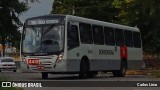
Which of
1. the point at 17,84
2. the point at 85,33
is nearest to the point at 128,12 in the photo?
the point at 85,33

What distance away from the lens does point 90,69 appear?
2923cm

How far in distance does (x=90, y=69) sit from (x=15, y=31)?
26.0 meters

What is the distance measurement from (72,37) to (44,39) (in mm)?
1474

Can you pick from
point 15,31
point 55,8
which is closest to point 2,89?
point 15,31

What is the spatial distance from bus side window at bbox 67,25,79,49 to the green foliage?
4.48 meters

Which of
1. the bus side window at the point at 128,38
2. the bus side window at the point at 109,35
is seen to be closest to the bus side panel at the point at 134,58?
the bus side window at the point at 128,38

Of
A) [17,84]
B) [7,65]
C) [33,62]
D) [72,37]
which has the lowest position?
[17,84]

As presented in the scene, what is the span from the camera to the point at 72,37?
1083 inches

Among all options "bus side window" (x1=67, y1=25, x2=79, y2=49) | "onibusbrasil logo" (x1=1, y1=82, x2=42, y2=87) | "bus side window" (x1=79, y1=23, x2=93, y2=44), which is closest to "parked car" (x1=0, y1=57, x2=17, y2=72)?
"bus side window" (x1=79, y1=23, x2=93, y2=44)

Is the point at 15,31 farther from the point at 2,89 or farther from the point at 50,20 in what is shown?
the point at 2,89

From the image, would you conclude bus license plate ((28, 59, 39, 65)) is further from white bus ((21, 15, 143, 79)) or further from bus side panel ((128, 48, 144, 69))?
bus side panel ((128, 48, 144, 69))

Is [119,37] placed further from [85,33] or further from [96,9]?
[96,9]

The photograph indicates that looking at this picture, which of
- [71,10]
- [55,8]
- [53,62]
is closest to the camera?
[53,62]

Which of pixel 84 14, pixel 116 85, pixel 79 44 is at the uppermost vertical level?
pixel 84 14
